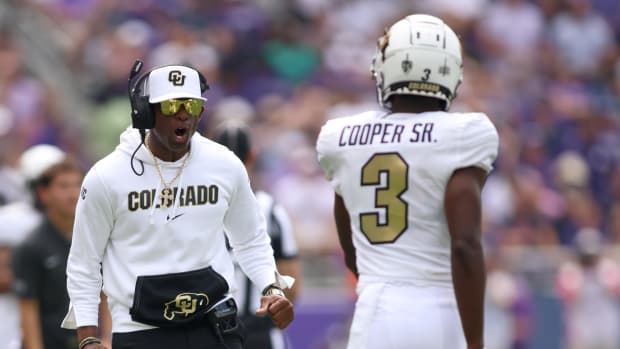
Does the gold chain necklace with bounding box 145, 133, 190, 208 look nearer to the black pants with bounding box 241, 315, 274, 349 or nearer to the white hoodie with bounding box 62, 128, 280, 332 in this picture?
the white hoodie with bounding box 62, 128, 280, 332

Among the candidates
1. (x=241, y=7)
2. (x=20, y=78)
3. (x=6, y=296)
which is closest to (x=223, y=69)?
(x=241, y=7)

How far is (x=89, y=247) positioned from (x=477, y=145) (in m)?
1.64

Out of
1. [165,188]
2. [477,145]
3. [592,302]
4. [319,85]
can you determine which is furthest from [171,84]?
[319,85]

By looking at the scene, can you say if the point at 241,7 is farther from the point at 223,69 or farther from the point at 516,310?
the point at 516,310

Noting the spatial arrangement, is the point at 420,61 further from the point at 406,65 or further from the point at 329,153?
the point at 329,153

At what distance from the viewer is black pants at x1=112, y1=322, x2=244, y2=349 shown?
6078 millimetres

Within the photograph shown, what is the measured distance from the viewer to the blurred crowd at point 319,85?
1550 centimetres

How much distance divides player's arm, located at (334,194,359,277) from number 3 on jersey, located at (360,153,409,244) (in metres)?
0.25

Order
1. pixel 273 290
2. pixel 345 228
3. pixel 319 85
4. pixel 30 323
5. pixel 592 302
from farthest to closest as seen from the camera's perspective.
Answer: pixel 319 85, pixel 592 302, pixel 30 323, pixel 345 228, pixel 273 290

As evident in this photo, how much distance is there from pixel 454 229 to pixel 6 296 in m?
3.88

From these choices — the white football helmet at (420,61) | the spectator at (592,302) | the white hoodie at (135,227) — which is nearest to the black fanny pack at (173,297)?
the white hoodie at (135,227)

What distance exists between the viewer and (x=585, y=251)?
15.7 metres

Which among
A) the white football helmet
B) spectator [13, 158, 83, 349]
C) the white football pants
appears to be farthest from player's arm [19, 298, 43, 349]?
the white football helmet

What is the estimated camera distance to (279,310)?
20.1ft
